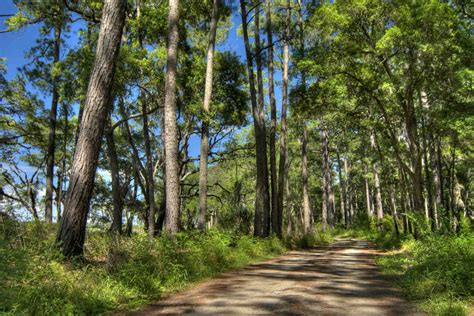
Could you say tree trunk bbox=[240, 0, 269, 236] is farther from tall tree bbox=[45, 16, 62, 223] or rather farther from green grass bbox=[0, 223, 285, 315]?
tall tree bbox=[45, 16, 62, 223]

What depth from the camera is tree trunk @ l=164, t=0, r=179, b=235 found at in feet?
30.5

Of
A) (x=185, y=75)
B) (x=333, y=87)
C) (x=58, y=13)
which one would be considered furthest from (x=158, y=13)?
(x=333, y=87)

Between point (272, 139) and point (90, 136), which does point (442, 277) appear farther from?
point (272, 139)

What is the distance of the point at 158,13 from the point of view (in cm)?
1759

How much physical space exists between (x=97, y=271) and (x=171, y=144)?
4.45 meters

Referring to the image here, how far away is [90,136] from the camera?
6.48 metres

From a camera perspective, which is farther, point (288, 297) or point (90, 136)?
point (90, 136)

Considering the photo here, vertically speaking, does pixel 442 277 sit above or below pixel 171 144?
below

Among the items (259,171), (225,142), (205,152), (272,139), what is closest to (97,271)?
(205,152)

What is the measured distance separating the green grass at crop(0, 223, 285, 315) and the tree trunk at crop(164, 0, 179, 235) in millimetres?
889

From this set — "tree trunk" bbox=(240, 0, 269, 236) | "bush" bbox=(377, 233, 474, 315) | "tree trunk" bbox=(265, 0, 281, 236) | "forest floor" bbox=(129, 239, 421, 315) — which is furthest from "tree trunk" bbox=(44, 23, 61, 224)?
"bush" bbox=(377, 233, 474, 315)

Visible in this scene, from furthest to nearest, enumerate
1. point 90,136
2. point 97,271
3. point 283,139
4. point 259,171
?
point 283,139 → point 259,171 → point 90,136 → point 97,271

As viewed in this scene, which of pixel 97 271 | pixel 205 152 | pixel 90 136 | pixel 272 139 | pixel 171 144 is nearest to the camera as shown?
pixel 97 271

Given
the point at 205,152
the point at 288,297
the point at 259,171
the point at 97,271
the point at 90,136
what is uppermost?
the point at 205,152
